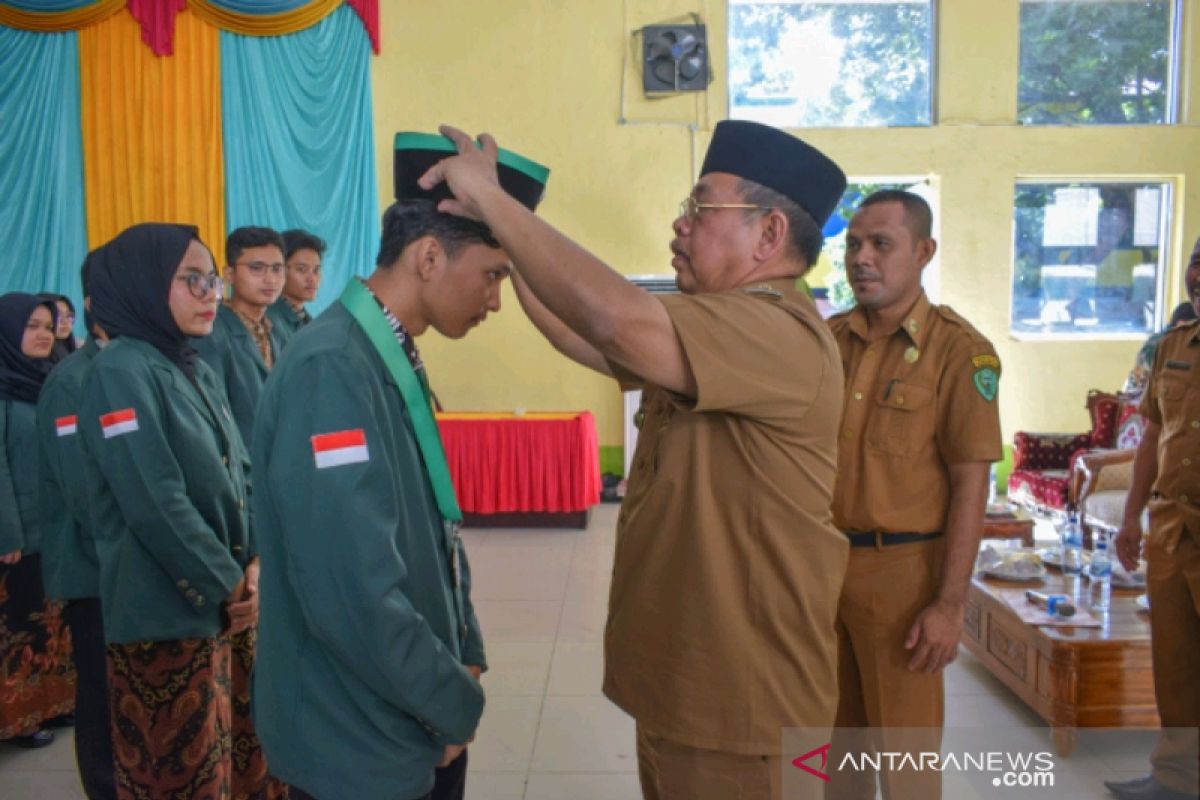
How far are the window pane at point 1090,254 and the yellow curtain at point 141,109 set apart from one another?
635 centimetres

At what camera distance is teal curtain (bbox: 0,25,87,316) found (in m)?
7.26

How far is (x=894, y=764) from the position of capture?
2094mm

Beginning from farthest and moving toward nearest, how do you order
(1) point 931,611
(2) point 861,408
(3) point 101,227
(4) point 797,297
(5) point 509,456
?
(3) point 101,227 < (5) point 509,456 < (2) point 861,408 < (1) point 931,611 < (4) point 797,297

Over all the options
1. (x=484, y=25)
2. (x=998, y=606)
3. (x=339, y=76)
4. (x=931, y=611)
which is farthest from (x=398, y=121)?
(x=931, y=611)

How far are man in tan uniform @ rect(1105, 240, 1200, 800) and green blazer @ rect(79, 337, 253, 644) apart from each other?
233cm

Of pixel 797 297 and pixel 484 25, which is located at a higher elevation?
pixel 484 25

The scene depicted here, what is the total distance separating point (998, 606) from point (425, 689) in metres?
2.77

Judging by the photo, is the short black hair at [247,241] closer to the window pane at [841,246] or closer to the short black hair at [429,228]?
the short black hair at [429,228]

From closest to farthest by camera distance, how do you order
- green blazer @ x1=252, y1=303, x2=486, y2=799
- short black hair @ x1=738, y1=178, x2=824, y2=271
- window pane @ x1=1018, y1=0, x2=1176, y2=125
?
green blazer @ x1=252, y1=303, x2=486, y2=799
short black hair @ x1=738, y1=178, x2=824, y2=271
window pane @ x1=1018, y1=0, x2=1176, y2=125

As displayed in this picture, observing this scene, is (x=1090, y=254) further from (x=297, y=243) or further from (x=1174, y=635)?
(x=297, y=243)

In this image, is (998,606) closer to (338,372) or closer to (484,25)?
(338,372)

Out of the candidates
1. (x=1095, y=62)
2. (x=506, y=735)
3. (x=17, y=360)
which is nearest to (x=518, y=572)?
(x=506, y=735)

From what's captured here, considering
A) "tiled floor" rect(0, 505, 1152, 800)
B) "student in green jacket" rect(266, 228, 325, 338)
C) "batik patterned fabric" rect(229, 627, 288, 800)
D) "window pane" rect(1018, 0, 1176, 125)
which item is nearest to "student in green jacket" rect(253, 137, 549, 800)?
"batik patterned fabric" rect(229, 627, 288, 800)

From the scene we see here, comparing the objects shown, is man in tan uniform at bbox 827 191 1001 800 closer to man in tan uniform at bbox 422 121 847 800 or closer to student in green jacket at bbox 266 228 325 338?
man in tan uniform at bbox 422 121 847 800
